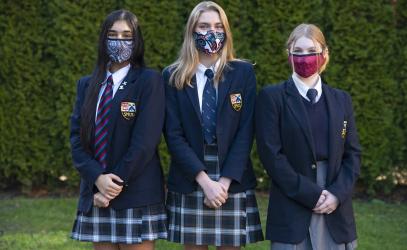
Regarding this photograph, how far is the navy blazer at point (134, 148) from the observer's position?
4141 mm

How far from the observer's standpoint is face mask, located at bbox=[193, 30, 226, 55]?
14.1 ft

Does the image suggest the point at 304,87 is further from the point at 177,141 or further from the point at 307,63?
the point at 177,141

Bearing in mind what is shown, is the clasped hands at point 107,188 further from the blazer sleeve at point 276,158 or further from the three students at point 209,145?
the blazer sleeve at point 276,158

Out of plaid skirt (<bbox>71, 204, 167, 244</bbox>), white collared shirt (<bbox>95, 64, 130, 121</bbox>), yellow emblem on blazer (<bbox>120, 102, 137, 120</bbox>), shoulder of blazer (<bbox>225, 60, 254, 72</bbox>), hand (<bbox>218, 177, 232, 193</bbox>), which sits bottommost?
plaid skirt (<bbox>71, 204, 167, 244</bbox>)

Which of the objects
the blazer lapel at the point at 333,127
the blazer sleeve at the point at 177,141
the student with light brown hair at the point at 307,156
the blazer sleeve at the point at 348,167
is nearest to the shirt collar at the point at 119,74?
the blazer sleeve at the point at 177,141

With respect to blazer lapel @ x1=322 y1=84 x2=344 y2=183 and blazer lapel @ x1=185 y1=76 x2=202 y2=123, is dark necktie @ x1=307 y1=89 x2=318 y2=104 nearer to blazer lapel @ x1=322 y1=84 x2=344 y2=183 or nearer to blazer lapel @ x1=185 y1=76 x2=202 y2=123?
blazer lapel @ x1=322 y1=84 x2=344 y2=183

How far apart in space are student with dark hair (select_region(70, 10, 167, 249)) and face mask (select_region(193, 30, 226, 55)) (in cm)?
34

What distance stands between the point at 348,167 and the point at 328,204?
0.28 metres

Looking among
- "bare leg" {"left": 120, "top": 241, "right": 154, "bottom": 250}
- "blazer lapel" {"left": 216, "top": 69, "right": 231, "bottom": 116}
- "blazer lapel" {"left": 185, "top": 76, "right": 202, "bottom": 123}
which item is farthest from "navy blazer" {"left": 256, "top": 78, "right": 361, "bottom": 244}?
"bare leg" {"left": 120, "top": 241, "right": 154, "bottom": 250}

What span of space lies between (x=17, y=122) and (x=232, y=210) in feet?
13.8

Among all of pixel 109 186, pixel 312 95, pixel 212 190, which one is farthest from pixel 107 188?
pixel 312 95

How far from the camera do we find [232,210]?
4.22 m

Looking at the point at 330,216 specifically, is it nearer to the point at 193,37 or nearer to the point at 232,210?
the point at 232,210

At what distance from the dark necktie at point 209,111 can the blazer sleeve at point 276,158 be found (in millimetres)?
273
